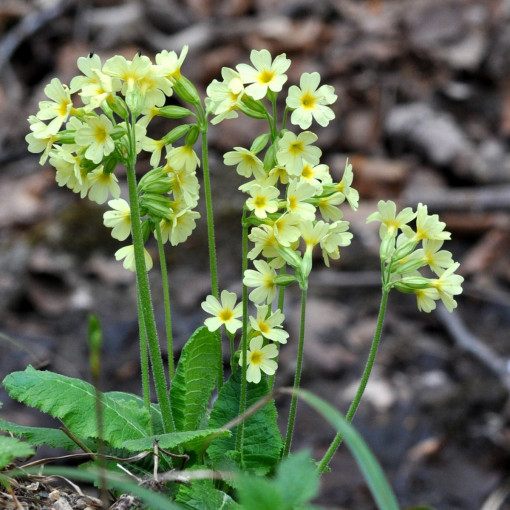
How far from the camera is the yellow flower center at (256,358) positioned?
1642mm

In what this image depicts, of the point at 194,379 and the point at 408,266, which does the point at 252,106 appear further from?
the point at 194,379

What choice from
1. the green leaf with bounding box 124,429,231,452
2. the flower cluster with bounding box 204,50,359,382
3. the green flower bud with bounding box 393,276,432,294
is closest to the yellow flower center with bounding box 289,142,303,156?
the flower cluster with bounding box 204,50,359,382

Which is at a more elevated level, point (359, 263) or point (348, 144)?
point (348, 144)

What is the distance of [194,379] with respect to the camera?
1.73m

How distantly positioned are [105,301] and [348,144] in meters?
2.21

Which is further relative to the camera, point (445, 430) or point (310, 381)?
point (310, 381)

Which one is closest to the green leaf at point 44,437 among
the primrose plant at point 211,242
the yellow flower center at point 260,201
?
the primrose plant at point 211,242

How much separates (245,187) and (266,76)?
237 mm

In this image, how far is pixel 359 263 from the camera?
4.85 metres

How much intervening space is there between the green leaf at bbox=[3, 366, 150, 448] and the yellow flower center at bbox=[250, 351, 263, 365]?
11.0 inches

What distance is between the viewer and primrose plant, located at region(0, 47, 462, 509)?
1.53m

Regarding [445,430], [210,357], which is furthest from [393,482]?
[210,357]

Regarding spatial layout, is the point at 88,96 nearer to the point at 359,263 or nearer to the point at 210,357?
the point at 210,357

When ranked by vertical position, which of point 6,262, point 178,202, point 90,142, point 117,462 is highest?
point 90,142
